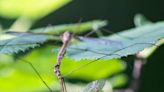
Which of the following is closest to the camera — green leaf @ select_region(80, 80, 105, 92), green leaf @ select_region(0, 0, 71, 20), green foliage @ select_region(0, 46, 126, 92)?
green leaf @ select_region(80, 80, 105, 92)

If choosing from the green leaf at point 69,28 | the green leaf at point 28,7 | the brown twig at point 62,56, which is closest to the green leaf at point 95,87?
the brown twig at point 62,56

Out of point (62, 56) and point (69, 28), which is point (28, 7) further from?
point (62, 56)

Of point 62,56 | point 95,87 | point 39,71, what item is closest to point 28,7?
point 39,71

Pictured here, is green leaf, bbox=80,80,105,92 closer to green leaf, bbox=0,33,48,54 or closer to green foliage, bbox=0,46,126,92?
green leaf, bbox=0,33,48,54

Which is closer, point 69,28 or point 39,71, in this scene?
point 39,71

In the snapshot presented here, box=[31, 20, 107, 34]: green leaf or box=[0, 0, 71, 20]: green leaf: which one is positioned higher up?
box=[0, 0, 71, 20]: green leaf

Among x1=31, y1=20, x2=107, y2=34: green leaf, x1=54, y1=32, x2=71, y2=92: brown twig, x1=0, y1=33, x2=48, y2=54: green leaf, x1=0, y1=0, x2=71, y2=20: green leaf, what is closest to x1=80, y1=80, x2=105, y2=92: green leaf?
x1=54, y1=32, x2=71, y2=92: brown twig

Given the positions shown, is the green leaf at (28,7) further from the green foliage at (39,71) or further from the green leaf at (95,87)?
the green leaf at (95,87)
